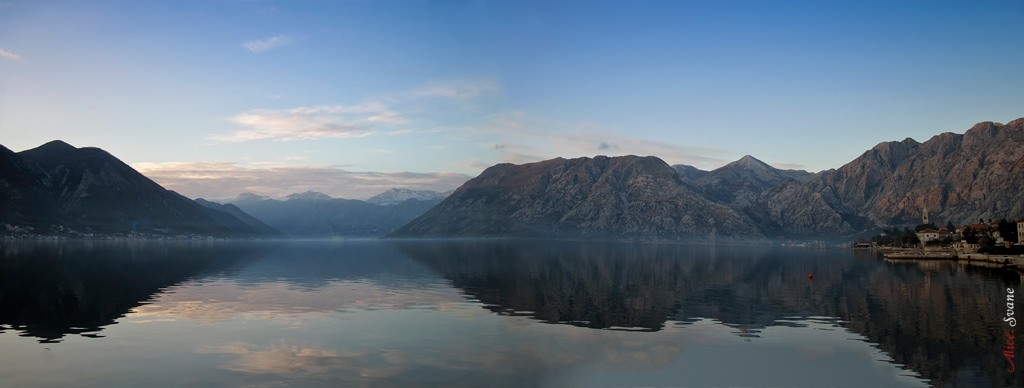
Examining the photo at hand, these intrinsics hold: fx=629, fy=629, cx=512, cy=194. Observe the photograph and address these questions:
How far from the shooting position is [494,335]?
171ft

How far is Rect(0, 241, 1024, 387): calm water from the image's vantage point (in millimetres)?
38062

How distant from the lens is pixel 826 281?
114 metres

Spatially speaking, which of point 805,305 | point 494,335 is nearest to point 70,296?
point 494,335

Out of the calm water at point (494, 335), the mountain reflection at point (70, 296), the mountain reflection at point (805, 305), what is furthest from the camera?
the mountain reflection at point (70, 296)

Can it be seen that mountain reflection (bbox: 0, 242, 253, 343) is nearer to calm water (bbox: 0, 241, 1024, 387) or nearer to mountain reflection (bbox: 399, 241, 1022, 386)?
calm water (bbox: 0, 241, 1024, 387)

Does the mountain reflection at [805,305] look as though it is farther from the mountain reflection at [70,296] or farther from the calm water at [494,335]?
the mountain reflection at [70,296]

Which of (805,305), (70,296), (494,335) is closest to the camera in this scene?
(494,335)

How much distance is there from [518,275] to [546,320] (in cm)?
5919

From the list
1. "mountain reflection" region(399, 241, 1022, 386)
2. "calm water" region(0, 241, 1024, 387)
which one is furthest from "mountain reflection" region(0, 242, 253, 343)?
"mountain reflection" region(399, 241, 1022, 386)

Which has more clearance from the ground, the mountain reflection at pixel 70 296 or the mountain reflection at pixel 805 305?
the mountain reflection at pixel 805 305

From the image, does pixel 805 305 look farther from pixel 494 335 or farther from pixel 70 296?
pixel 70 296

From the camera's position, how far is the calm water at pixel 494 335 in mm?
38062

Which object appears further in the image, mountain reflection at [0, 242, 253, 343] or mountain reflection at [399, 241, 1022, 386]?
mountain reflection at [0, 242, 253, 343]

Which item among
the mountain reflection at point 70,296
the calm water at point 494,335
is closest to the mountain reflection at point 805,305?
the calm water at point 494,335
